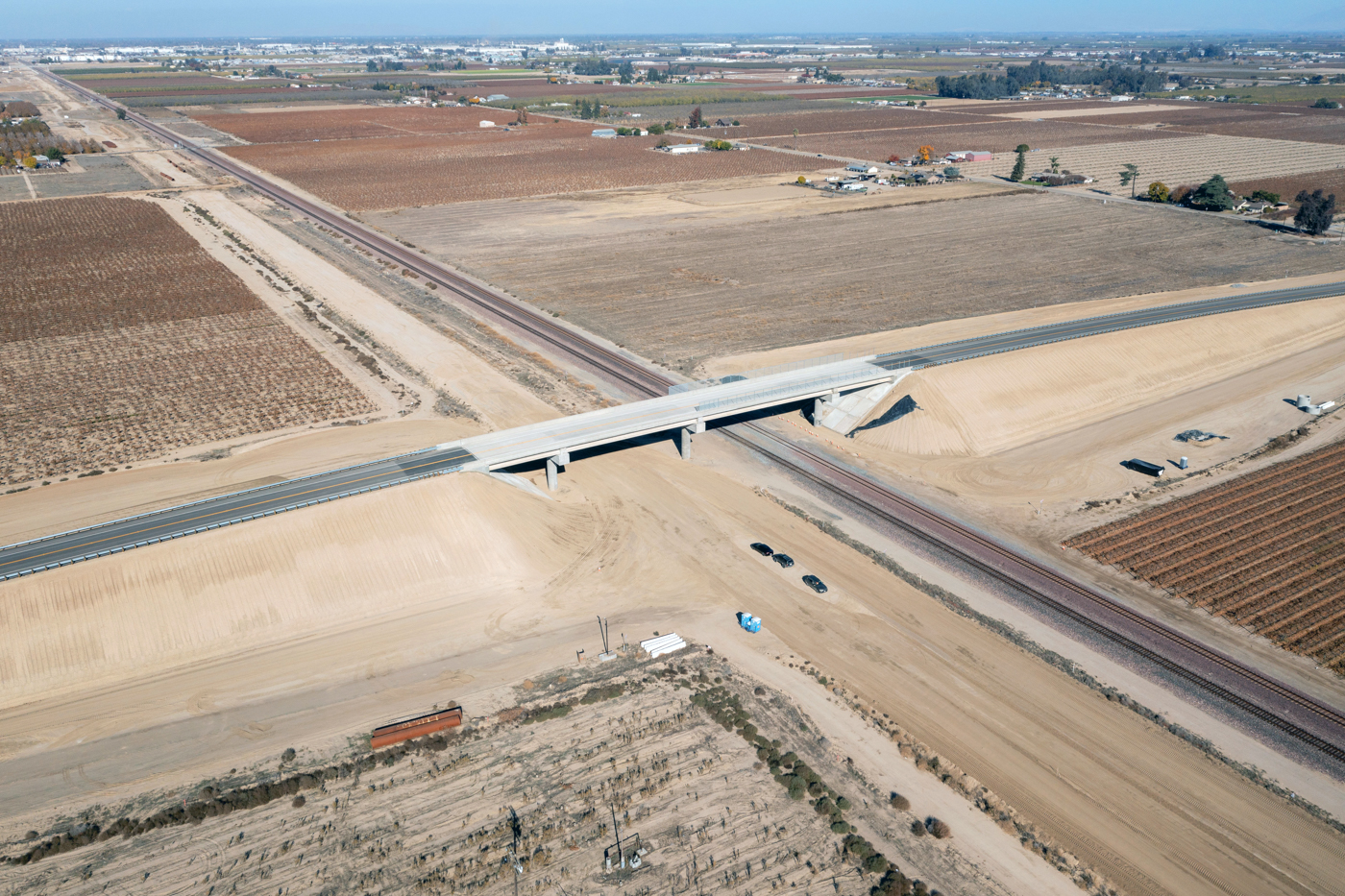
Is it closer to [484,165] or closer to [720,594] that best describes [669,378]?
[720,594]

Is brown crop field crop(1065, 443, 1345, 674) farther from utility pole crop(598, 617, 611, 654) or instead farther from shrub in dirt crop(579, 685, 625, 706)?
shrub in dirt crop(579, 685, 625, 706)

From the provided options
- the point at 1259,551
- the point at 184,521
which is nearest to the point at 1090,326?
the point at 1259,551

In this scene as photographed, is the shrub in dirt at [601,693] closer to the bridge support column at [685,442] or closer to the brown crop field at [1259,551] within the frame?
the bridge support column at [685,442]

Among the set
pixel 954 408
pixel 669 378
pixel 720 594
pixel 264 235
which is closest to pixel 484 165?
pixel 264 235

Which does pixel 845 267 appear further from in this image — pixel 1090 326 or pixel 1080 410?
pixel 1080 410

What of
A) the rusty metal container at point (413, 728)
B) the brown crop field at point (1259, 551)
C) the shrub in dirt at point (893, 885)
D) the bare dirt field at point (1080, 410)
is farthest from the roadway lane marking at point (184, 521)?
the brown crop field at point (1259, 551)
